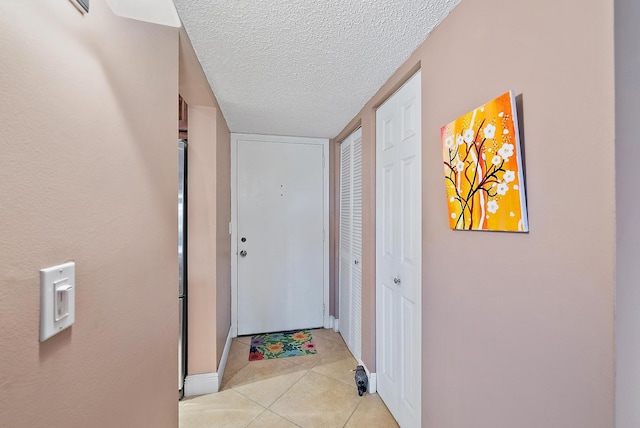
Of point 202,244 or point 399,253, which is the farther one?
point 202,244

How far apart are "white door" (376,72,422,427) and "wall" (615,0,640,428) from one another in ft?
2.76

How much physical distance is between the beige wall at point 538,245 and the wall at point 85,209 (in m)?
1.18

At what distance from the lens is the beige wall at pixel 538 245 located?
63 centimetres

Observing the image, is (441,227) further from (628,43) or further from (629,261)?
(628,43)

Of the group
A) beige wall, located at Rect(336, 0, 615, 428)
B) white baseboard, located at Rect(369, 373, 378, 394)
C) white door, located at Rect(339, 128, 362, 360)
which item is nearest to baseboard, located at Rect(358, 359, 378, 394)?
white baseboard, located at Rect(369, 373, 378, 394)

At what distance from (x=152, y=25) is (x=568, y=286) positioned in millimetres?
1552

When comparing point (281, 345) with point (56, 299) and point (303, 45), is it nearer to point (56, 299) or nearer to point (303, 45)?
point (56, 299)

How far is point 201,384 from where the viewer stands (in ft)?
6.43

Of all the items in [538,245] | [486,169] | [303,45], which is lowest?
[538,245]

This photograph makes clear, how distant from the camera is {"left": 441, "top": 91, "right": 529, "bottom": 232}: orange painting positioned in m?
0.81

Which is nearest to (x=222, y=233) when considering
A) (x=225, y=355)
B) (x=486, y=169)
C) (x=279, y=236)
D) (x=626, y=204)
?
(x=279, y=236)

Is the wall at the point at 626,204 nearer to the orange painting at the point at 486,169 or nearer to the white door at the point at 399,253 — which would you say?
the orange painting at the point at 486,169

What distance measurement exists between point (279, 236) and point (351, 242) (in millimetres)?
873

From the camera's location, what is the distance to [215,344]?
199cm
